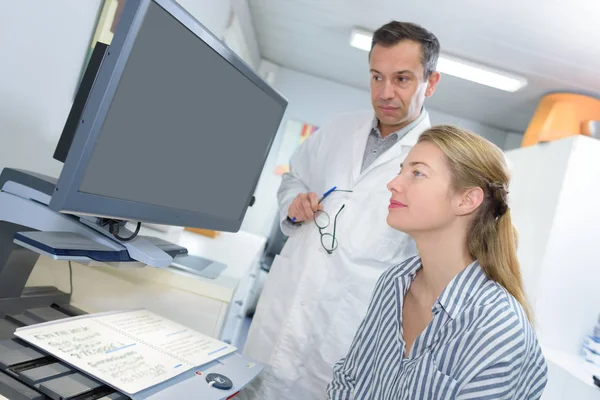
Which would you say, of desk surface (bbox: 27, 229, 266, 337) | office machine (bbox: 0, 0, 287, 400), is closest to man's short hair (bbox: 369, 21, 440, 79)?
office machine (bbox: 0, 0, 287, 400)

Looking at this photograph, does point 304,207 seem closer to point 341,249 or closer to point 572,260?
point 341,249

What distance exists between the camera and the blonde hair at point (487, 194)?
1067mm

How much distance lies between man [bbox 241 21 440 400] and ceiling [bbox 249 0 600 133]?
1539 millimetres

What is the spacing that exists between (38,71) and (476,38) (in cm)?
280

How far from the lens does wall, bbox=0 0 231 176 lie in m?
1.07

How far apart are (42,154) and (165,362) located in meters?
0.77

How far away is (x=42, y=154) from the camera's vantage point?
1.32 metres

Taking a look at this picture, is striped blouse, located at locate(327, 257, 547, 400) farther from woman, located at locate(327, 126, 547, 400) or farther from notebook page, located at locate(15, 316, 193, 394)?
notebook page, located at locate(15, 316, 193, 394)

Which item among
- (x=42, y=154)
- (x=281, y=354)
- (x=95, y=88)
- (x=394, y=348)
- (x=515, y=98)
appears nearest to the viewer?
(x=95, y=88)

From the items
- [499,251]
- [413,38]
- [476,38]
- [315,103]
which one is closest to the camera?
[499,251]

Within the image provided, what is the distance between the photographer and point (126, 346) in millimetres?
895

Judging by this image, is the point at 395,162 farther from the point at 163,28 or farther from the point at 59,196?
the point at 59,196

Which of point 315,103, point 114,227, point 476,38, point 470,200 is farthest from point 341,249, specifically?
point 315,103

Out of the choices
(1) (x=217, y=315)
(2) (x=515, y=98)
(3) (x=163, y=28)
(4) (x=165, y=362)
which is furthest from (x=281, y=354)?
(2) (x=515, y=98)
